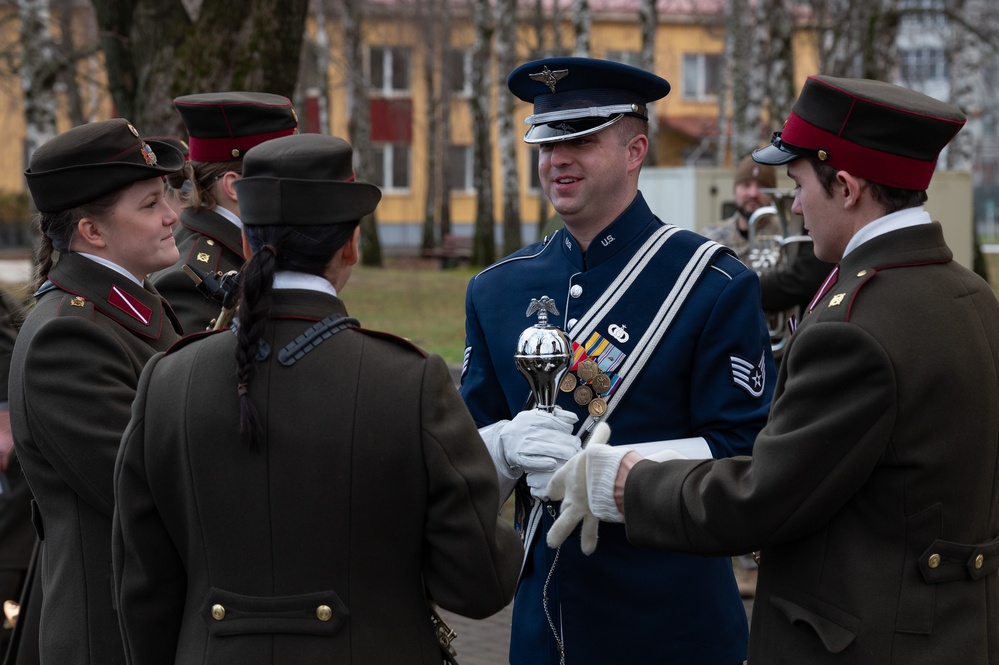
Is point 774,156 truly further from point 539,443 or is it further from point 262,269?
point 262,269

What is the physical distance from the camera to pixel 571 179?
3568 millimetres

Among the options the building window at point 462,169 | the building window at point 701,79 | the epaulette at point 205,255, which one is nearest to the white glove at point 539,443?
the epaulette at point 205,255

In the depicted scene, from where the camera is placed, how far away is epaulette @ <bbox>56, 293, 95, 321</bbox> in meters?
3.25

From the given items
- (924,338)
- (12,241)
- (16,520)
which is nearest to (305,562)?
(924,338)

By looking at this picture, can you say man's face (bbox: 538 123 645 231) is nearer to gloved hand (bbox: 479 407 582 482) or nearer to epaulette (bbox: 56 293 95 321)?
gloved hand (bbox: 479 407 582 482)

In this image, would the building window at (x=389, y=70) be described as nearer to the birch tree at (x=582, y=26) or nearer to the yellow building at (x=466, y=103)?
the yellow building at (x=466, y=103)

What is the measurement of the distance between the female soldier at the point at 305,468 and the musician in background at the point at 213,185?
162 centimetres

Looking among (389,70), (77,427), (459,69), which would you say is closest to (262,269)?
(77,427)

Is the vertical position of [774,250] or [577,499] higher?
[577,499]

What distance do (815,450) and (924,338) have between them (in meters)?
0.32

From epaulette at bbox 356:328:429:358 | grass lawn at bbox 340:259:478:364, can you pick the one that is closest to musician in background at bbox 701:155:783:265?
grass lawn at bbox 340:259:478:364

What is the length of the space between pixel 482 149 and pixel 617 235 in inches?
1017

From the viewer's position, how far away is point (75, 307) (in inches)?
129

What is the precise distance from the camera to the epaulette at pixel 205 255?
420 centimetres
